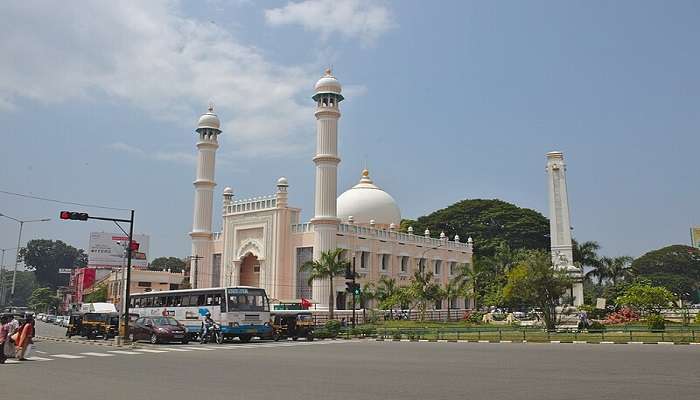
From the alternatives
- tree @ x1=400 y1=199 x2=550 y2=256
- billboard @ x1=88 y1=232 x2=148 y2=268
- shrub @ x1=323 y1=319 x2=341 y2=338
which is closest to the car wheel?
shrub @ x1=323 y1=319 x2=341 y2=338

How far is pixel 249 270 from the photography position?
6144 cm

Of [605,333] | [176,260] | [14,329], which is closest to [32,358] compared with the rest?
[14,329]

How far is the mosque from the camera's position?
53750 mm

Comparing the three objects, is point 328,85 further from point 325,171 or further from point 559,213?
point 559,213

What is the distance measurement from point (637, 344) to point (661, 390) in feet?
53.4

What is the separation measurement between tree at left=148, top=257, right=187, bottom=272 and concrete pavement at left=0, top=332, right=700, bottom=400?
106m

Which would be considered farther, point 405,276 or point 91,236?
point 91,236

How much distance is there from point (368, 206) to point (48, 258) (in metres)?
89.9

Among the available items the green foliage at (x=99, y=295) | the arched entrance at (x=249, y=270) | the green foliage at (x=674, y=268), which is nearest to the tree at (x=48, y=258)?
the green foliage at (x=99, y=295)

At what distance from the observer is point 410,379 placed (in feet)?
42.3

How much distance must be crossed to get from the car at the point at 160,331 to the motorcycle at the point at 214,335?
45.0 inches

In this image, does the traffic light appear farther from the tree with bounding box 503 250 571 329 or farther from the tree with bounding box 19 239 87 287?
the tree with bounding box 19 239 87 287

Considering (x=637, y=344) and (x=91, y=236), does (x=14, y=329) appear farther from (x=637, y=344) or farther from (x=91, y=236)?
(x=91, y=236)

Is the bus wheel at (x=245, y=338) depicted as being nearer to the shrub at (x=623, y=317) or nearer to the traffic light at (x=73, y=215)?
the traffic light at (x=73, y=215)
